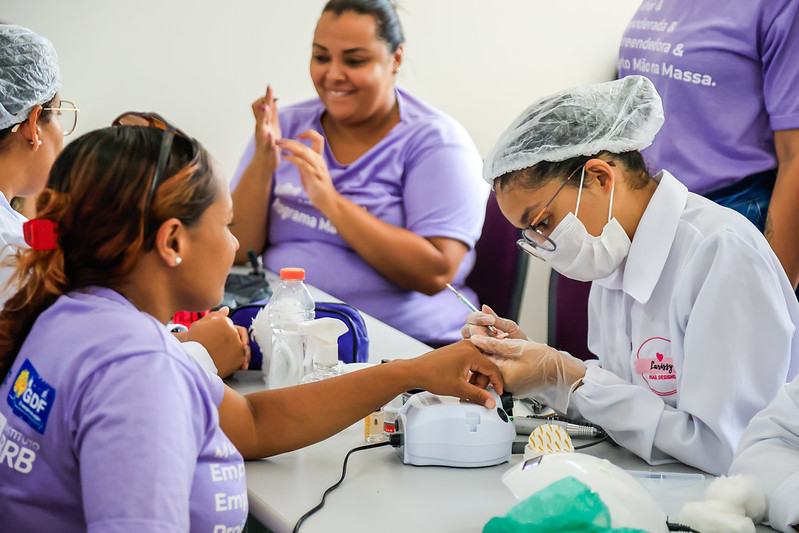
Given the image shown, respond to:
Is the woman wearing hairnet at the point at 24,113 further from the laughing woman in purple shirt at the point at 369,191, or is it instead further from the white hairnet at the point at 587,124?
the white hairnet at the point at 587,124

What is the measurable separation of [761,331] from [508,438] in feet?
1.45

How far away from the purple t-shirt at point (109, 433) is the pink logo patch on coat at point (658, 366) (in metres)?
0.78

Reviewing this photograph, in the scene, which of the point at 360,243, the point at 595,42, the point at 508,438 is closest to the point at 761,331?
the point at 508,438

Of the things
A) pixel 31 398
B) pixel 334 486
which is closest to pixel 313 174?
pixel 334 486

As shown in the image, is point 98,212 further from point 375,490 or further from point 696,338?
point 696,338

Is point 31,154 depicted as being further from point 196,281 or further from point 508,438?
point 508,438

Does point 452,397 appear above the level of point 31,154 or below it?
below

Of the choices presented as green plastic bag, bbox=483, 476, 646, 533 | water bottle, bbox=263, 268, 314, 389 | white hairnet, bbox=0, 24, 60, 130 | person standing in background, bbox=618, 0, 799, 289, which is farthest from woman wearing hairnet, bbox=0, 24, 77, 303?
person standing in background, bbox=618, 0, 799, 289

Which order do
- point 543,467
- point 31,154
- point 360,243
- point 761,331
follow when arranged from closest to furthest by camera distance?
point 543,467 → point 761,331 → point 31,154 → point 360,243

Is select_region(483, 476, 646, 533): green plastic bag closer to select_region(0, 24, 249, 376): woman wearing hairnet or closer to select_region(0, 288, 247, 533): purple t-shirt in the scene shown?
select_region(0, 288, 247, 533): purple t-shirt

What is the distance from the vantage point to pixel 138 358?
0.95 meters

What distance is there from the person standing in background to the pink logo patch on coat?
836 millimetres

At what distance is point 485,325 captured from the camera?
166cm

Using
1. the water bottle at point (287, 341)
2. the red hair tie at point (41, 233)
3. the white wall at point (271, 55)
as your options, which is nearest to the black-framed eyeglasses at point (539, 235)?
the water bottle at point (287, 341)
